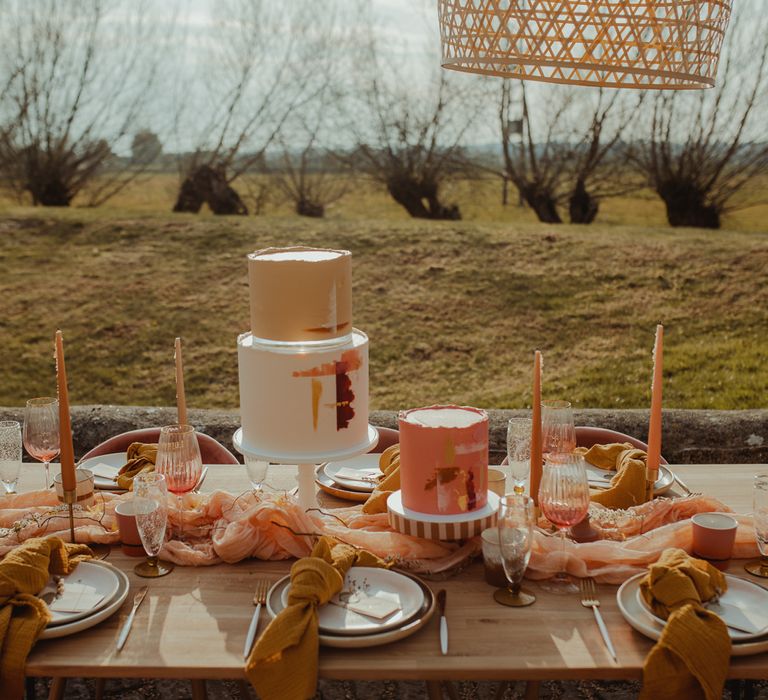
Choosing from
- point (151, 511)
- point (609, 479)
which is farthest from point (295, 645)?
point (609, 479)

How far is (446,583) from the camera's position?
235cm

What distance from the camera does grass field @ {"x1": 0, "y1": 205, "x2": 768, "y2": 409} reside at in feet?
25.4

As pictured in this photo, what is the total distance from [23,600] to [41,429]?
3.00 ft

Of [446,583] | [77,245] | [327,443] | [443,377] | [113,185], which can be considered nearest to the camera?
[446,583]

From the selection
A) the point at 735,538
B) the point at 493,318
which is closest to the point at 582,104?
the point at 493,318

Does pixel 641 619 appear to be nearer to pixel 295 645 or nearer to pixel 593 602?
pixel 593 602

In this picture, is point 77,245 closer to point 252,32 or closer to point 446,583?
point 252,32

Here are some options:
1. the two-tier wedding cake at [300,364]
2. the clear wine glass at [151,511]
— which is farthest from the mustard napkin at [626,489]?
the clear wine glass at [151,511]

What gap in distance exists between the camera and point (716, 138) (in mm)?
9523

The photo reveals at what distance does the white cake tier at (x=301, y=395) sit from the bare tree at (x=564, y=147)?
309 inches

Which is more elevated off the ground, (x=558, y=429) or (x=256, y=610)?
(x=558, y=429)

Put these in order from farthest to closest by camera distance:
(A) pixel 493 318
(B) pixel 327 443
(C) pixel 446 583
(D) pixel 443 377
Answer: (A) pixel 493 318 < (D) pixel 443 377 < (B) pixel 327 443 < (C) pixel 446 583

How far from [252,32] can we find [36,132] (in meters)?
2.55

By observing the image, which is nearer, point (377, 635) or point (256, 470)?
point (377, 635)
